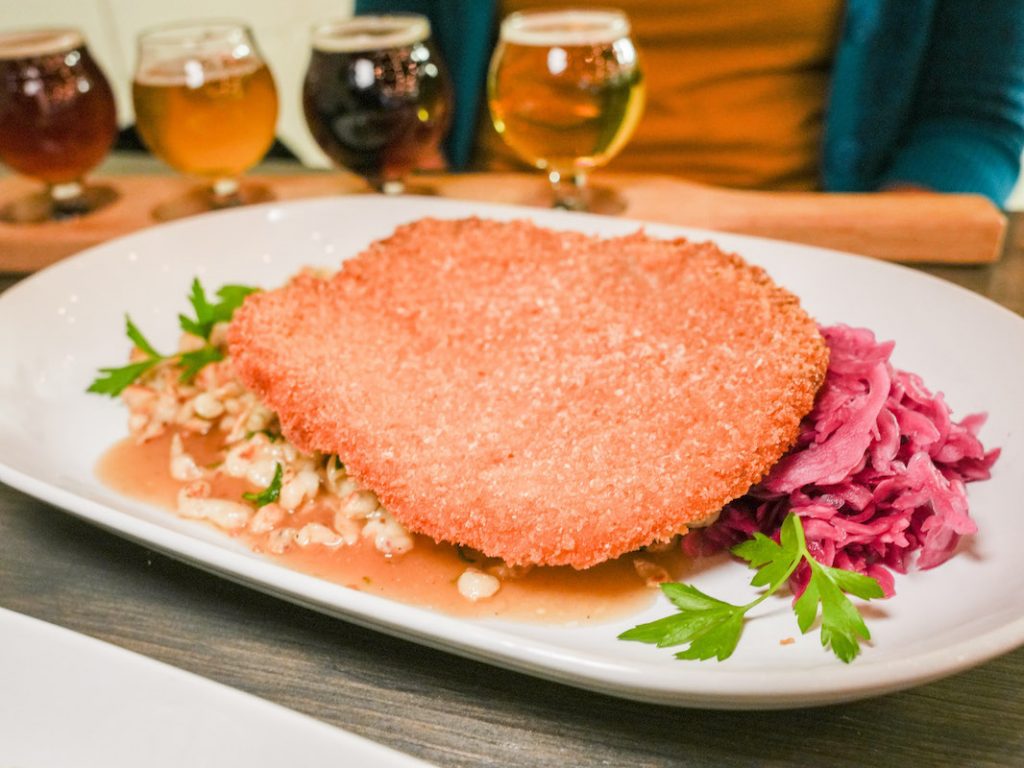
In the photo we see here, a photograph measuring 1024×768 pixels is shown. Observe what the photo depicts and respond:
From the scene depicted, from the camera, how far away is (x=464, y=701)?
100 cm

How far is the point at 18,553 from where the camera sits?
1268 millimetres

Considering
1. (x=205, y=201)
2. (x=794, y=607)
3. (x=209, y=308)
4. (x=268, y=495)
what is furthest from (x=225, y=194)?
(x=794, y=607)

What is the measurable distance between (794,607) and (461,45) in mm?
2599

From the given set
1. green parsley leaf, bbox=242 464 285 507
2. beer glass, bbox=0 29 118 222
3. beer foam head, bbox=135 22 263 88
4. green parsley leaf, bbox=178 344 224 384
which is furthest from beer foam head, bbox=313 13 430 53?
green parsley leaf, bbox=242 464 285 507

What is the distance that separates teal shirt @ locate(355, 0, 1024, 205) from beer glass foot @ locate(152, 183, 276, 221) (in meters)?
0.90

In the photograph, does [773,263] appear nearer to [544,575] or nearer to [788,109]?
[544,575]

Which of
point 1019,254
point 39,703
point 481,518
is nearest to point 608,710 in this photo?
point 481,518

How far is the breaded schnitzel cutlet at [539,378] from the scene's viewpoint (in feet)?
3.59

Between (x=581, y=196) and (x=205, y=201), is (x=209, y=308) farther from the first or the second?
(x=581, y=196)

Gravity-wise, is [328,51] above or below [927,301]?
above

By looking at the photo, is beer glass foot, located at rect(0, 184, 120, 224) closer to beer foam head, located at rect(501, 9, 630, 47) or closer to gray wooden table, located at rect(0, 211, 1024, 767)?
beer foam head, located at rect(501, 9, 630, 47)

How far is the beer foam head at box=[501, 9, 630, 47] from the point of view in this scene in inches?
78.1

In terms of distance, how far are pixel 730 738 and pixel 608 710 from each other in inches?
5.3

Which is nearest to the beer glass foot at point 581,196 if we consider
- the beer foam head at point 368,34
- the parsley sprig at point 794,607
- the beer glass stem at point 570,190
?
the beer glass stem at point 570,190
